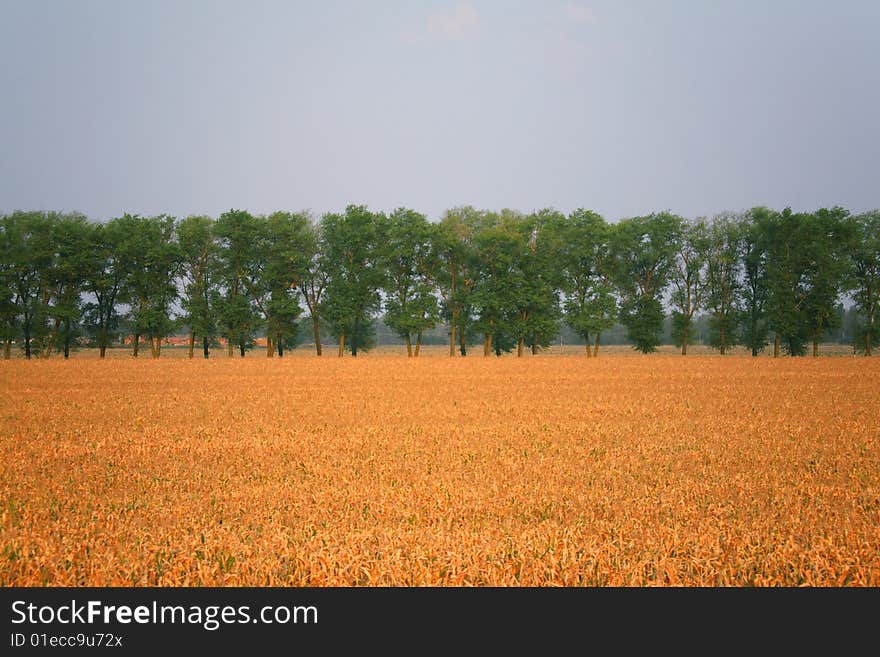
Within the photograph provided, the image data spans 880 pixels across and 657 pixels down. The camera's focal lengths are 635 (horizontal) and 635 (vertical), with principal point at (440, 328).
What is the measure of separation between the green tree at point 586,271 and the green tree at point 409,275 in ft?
50.4

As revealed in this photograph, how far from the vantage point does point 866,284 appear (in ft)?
224

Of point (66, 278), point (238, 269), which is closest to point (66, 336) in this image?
point (66, 278)

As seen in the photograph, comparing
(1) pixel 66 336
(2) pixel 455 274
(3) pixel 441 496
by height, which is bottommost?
(3) pixel 441 496

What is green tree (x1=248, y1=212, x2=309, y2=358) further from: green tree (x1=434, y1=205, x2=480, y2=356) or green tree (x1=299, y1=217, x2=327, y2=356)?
green tree (x1=434, y1=205, x2=480, y2=356)

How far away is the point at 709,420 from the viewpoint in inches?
590

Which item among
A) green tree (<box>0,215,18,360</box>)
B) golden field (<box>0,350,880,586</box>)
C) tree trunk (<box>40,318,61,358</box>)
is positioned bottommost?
golden field (<box>0,350,880,586</box>)

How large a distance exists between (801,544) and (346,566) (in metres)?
4.27

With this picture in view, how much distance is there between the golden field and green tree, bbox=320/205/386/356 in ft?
169

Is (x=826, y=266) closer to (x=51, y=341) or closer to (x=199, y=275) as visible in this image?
(x=199, y=275)

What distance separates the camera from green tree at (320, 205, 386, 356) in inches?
2694

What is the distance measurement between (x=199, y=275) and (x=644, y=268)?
5078 cm

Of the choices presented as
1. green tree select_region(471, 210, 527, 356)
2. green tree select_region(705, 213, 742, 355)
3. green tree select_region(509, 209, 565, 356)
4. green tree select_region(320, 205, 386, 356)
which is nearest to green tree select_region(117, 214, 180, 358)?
green tree select_region(320, 205, 386, 356)

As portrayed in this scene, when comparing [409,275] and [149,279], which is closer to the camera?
[149,279]

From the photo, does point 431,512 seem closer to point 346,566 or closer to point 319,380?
point 346,566
